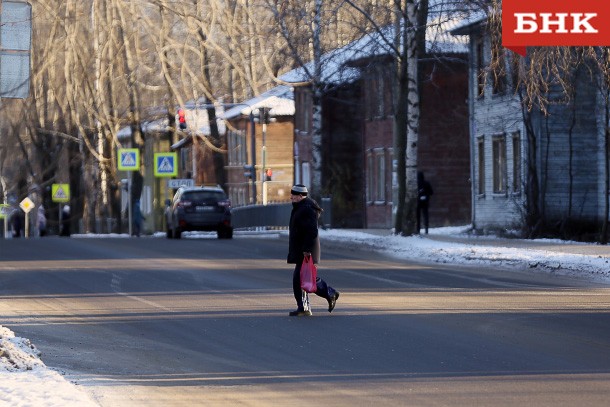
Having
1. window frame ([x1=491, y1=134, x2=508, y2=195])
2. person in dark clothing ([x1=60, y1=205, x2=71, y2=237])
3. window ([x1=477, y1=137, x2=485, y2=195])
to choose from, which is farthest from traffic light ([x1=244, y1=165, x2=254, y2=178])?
person in dark clothing ([x1=60, y1=205, x2=71, y2=237])

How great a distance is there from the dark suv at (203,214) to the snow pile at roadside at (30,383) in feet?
111

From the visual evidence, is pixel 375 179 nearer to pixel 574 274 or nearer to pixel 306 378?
pixel 574 274

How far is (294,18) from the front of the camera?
4100 cm

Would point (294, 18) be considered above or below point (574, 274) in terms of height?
above

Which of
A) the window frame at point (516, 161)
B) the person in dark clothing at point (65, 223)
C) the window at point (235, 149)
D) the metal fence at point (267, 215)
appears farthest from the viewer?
the window at point (235, 149)

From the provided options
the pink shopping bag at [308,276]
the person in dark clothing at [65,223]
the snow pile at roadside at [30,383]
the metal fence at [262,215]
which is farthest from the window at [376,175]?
the snow pile at roadside at [30,383]

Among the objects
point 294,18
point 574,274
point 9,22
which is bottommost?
point 574,274

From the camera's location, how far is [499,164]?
163 feet

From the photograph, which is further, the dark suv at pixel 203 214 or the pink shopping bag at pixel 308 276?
the dark suv at pixel 203 214

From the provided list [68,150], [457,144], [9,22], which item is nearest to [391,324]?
[9,22]

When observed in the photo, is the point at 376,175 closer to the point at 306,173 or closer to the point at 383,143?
the point at 383,143

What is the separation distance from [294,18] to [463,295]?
20202 mm

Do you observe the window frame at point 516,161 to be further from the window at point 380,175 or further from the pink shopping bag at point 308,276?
the pink shopping bag at point 308,276

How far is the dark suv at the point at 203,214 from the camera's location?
48031 millimetres
